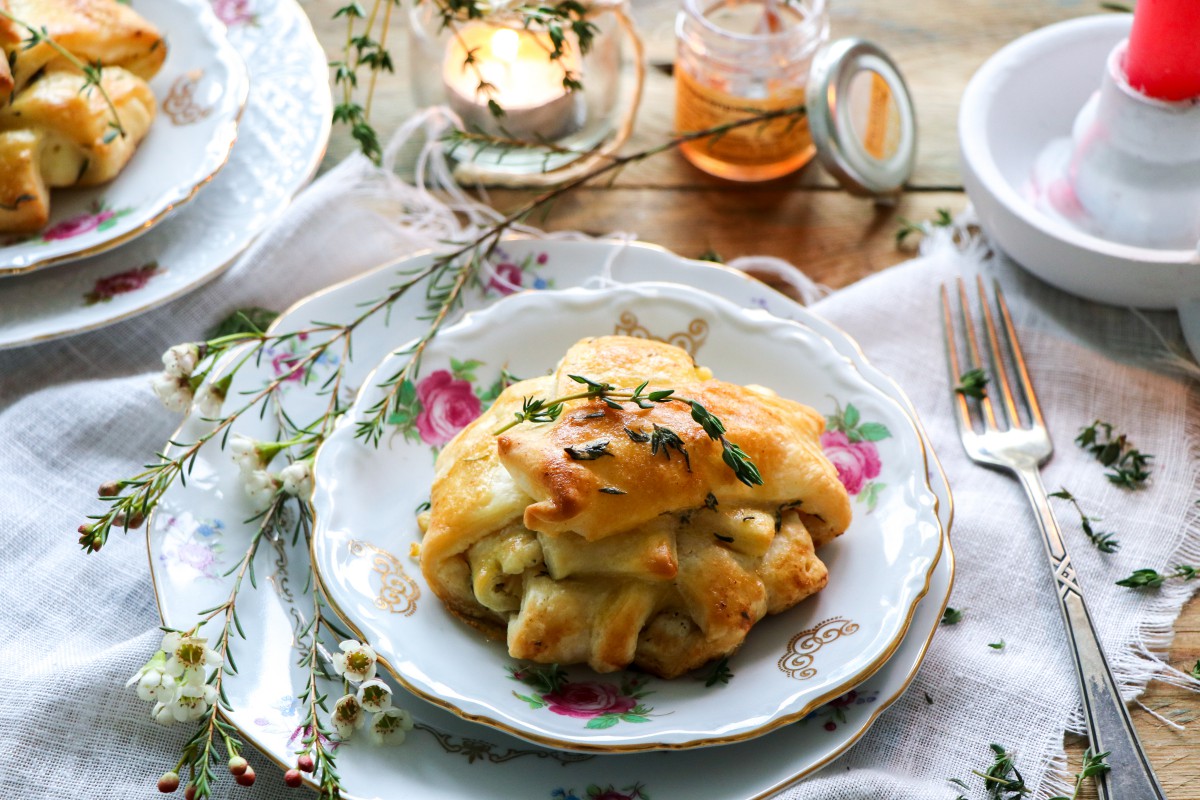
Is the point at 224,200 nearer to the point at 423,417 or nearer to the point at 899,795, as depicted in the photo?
the point at 423,417

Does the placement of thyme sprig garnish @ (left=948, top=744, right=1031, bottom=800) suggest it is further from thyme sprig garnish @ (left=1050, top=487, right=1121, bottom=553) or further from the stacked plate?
thyme sprig garnish @ (left=1050, top=487, right=1121, bottom=553)

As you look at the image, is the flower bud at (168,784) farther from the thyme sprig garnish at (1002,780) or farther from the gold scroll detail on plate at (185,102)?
the gold scroll detail on plate at (185,102)

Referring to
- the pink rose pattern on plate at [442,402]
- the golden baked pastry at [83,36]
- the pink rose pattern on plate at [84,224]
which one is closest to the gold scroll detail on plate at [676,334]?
the pink rose pattern on plate at [442,402]

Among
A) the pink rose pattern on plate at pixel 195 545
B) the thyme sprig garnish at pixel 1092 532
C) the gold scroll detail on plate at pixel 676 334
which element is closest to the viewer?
the pink rose pattern on plate at pixel 195 545

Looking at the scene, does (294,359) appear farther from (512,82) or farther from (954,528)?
(954,528)

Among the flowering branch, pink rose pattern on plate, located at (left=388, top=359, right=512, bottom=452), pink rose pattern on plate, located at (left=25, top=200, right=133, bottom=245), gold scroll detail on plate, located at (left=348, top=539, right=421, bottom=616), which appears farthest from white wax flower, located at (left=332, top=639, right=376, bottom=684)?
pink rose pattern on plate, located at (left=25, top=200, right=133, bottom=245)

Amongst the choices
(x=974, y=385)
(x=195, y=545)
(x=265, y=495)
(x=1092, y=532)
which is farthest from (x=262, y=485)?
(x=1092, y=532)
